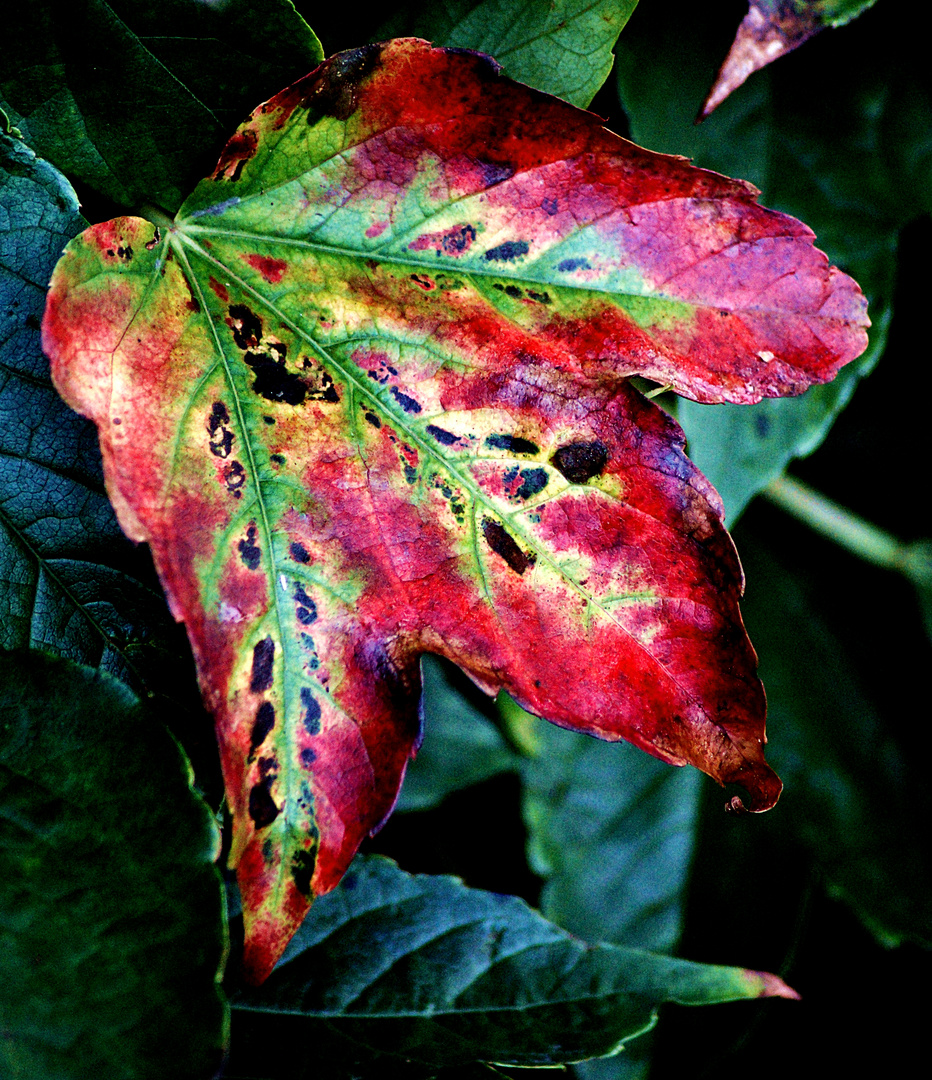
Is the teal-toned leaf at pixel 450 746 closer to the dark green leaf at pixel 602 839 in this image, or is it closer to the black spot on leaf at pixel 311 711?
the dark green leaf at pixel 602 839

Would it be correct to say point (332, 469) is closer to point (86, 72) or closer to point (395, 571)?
point (395, 571)

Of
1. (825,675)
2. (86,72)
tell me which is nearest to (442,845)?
(825,675)

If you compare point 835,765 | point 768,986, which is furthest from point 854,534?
point 768,986

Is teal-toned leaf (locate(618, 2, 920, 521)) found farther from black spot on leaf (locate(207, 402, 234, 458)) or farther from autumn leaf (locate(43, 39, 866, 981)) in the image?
black spot on leaf (locate(207, 402, 234, 458))

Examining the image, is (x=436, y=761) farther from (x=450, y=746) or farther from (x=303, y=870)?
(x=303, y=870)

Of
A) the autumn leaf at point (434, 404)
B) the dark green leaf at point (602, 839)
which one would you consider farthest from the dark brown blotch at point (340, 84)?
the dark green leaf at point (602, 839)

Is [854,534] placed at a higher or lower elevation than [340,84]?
lower

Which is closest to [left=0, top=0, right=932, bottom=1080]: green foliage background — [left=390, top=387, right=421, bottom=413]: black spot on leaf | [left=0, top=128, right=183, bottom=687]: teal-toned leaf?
[left=0, top=128, right=183, bottom=687]: teal-toned leaf

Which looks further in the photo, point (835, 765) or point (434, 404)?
point (835, 765)
